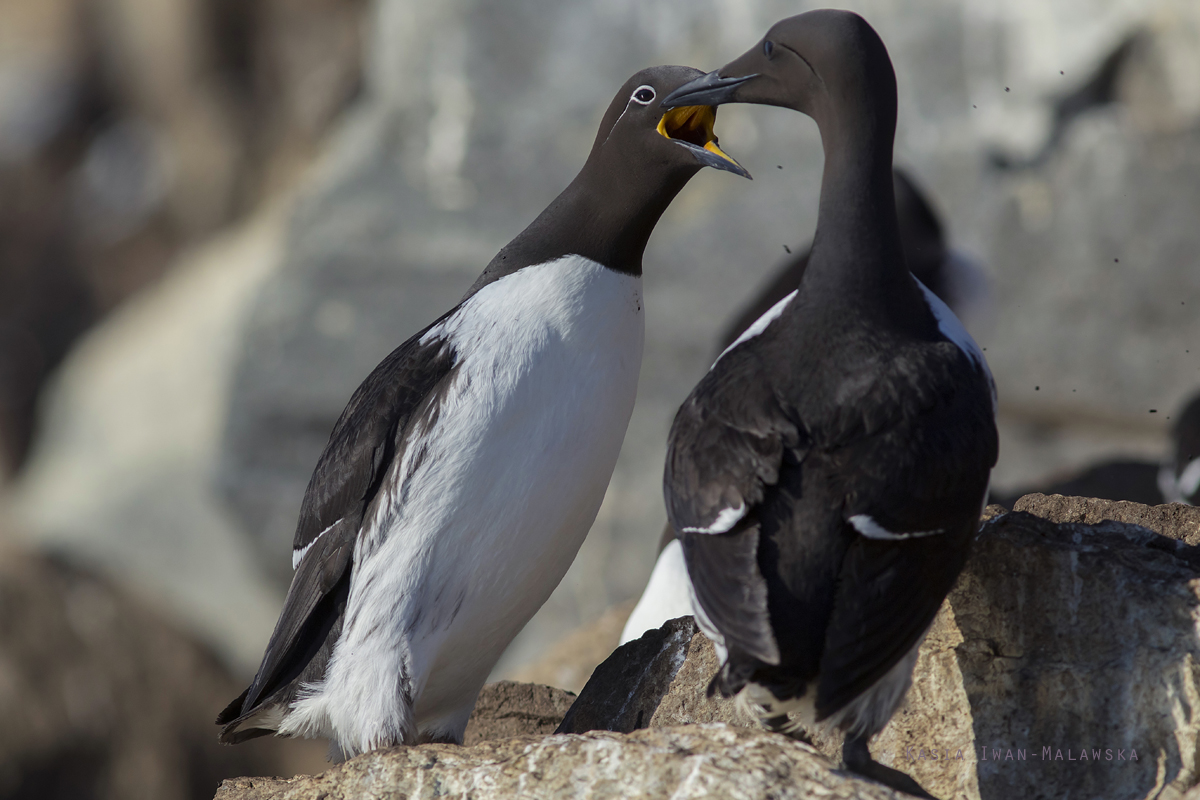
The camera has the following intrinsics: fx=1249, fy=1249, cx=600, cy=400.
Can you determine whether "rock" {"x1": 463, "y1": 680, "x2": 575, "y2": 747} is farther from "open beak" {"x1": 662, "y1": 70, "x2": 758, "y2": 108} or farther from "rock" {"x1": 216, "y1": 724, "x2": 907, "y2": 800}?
"open beak" {"x1": 662, "y1": 70, "x2": 758, "y2": 108}

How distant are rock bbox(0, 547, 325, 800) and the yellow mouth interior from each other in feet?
20.9

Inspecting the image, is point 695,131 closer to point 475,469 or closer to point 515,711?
point 475,469

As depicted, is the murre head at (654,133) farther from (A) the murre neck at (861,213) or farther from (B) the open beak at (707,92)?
(A) the murre neck at (861,213)

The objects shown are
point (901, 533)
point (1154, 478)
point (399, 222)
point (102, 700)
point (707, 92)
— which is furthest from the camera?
point (399, 222)

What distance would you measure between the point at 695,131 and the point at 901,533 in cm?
149

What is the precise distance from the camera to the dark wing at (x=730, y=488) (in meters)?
2.06

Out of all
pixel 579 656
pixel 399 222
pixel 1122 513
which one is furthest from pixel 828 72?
pixel 399 222

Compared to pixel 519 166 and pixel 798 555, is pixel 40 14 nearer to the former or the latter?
pixel 519 166

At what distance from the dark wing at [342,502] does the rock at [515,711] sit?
736 mm

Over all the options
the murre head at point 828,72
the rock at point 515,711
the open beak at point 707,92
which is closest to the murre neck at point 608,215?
the open beak at point 707,92

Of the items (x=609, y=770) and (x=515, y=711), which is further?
(x=515, y=711)

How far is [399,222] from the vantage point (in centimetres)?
893

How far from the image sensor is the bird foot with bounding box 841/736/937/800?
7.11 ft

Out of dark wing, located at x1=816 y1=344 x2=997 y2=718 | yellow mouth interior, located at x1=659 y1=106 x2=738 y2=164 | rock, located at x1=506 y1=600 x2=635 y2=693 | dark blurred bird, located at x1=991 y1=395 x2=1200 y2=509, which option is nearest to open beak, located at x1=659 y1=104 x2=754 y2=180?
yellow mouth interior, located at x1=659 y1=106 x2=738 y2=164
